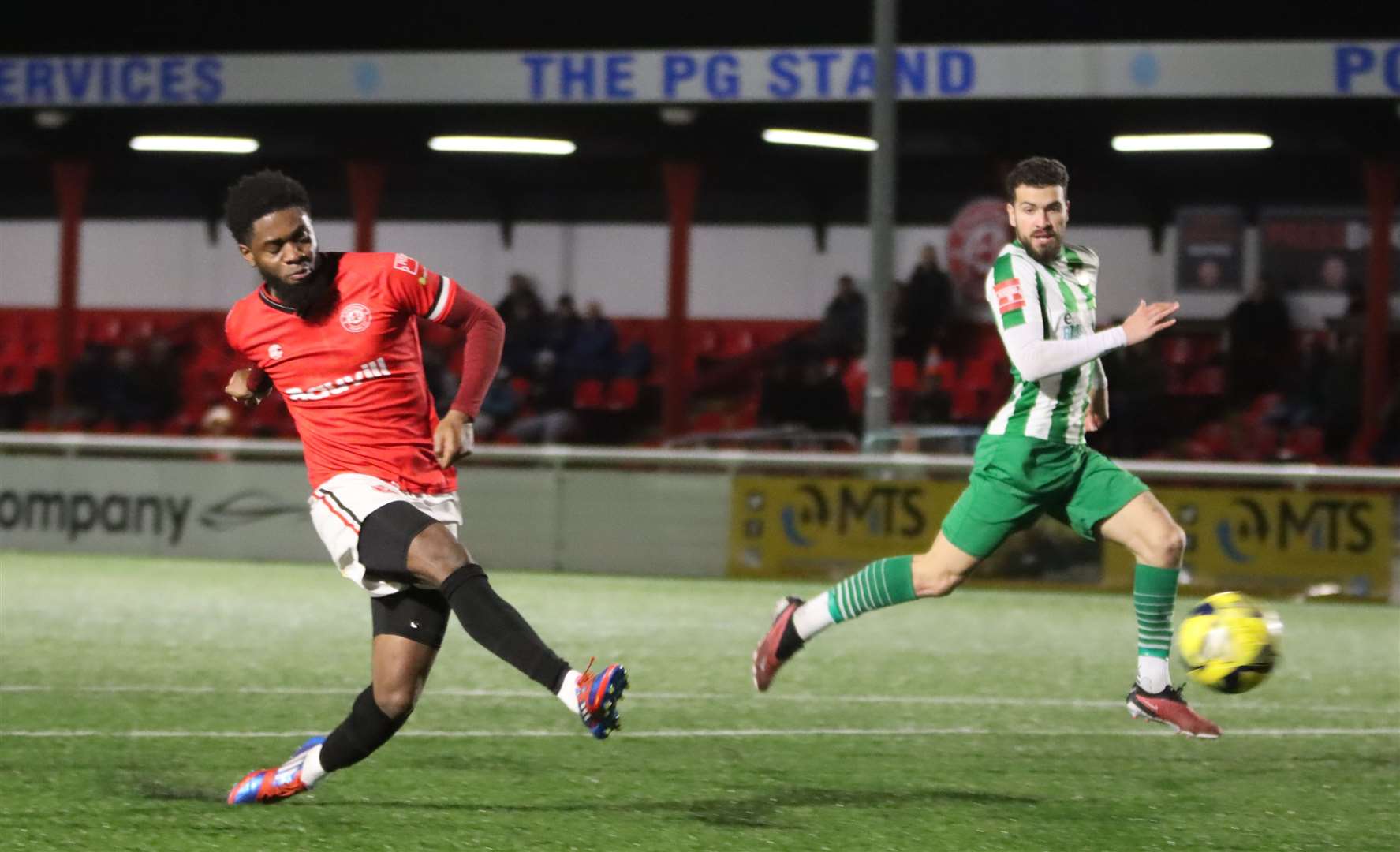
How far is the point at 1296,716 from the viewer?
789cm

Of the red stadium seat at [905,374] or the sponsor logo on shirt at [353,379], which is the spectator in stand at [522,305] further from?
the sponsor logo on shirt at [353,379]

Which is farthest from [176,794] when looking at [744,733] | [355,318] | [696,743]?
[744,733]

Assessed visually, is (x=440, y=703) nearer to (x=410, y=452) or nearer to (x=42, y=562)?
(x=410, y=452)

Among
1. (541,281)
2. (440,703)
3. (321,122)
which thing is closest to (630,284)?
(541,281)

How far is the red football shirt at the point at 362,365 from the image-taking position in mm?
5211

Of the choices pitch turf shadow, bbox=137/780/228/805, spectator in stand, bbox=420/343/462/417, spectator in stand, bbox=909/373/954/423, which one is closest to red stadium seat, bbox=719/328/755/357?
spectator in stand, bbox=909/373/954/423

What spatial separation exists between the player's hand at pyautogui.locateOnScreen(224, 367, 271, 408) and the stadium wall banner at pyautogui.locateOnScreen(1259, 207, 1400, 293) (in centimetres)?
1891

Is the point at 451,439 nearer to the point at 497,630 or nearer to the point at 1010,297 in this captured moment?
the point at 497,630

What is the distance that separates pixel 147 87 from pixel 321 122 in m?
1.96

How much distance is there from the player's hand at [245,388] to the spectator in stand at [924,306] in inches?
577

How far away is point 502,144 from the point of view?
22469 mm

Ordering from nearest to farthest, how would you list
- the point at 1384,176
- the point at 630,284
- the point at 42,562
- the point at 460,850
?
1. the point at 460,850
2. the point at 42,562
3. the point at 1384,176
4. the point at 630,284

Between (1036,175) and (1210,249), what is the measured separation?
60.6 ft

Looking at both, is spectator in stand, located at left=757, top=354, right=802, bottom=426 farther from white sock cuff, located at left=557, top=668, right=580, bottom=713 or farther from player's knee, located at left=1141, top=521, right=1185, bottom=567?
white sock cuff, located at left=557, top=668, right=580, bottom=713
